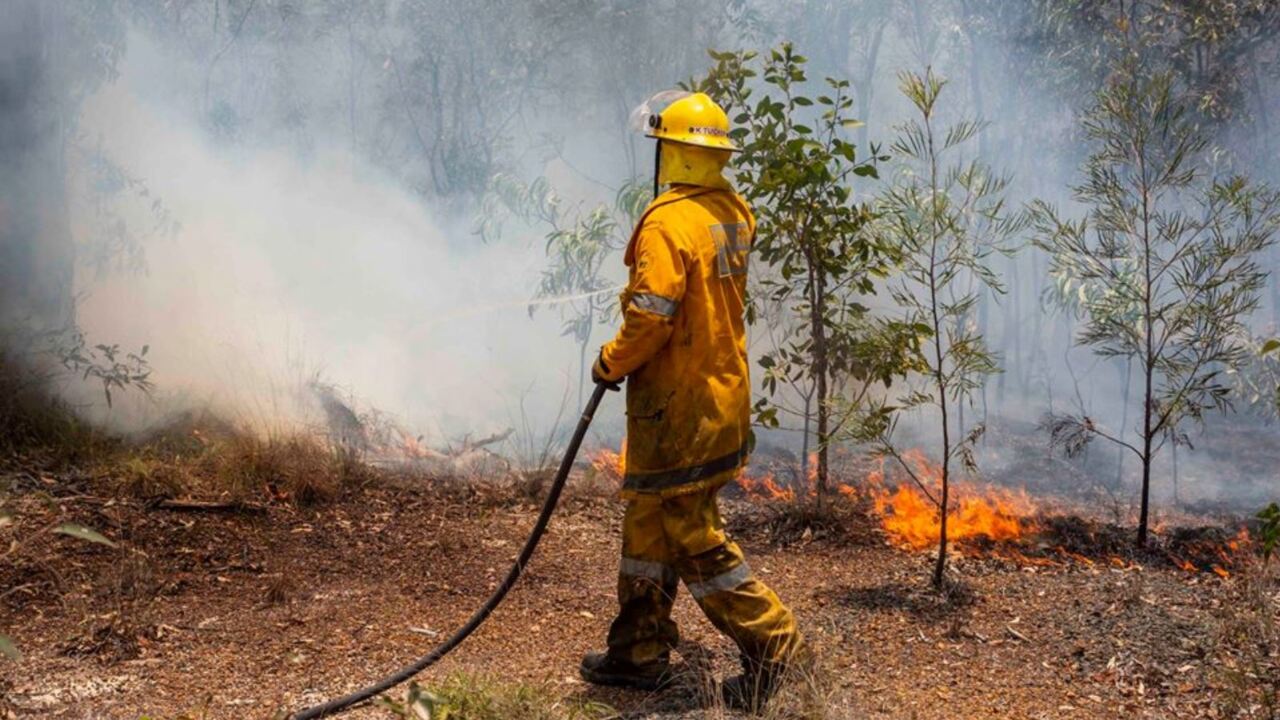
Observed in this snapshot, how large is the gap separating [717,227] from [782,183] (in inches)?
81.8

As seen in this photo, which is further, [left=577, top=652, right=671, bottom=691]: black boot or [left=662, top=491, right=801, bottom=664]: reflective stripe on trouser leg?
[left=577, top=652, right=671, bottom=691]: black boot

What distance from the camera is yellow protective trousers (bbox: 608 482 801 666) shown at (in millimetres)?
4004

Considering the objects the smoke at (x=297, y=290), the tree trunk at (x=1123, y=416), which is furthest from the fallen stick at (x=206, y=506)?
the tree trunk at (x=1123, y=416)

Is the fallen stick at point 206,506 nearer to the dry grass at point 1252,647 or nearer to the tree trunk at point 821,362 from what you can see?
the tree trunk at point 821,362

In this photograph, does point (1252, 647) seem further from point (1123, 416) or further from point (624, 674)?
point (1123, 416)

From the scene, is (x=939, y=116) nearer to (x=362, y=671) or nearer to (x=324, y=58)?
(x=324, y=58)

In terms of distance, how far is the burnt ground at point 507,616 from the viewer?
4238mm

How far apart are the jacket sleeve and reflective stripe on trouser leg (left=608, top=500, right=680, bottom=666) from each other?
1.75 feet

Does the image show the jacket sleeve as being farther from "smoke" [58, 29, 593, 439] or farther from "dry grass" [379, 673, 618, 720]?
"smoke" [58, 29, 593, 439]

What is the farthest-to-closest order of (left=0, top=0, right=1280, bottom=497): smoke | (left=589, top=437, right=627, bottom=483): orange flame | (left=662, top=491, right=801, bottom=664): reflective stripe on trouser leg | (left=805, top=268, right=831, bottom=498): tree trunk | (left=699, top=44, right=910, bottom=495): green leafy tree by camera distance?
(left=0, top=0, right=1280, bottom=497): smoke, (left=589, top=437, right=627, bottom=483): orange flame, (left=805, top=268, right=831, bottom=498): tree trunk, (left=699, top=44, right=910, bottom=495): green leafy tree, (left=662, top=491, right=801, bottom=664): reflective stripe on trouser leg

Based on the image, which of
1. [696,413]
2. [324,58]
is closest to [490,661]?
[696,413]

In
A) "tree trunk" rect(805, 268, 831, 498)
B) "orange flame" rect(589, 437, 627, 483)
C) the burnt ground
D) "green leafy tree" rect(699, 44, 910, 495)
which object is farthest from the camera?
"orange flame" rect(589, 437, 627, 483)

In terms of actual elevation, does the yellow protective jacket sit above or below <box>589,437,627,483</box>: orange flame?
above

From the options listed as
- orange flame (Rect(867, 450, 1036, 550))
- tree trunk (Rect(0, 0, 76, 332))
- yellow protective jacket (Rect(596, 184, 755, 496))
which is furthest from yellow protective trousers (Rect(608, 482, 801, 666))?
tree trunk (Rect(0, 0, 76, 332))
